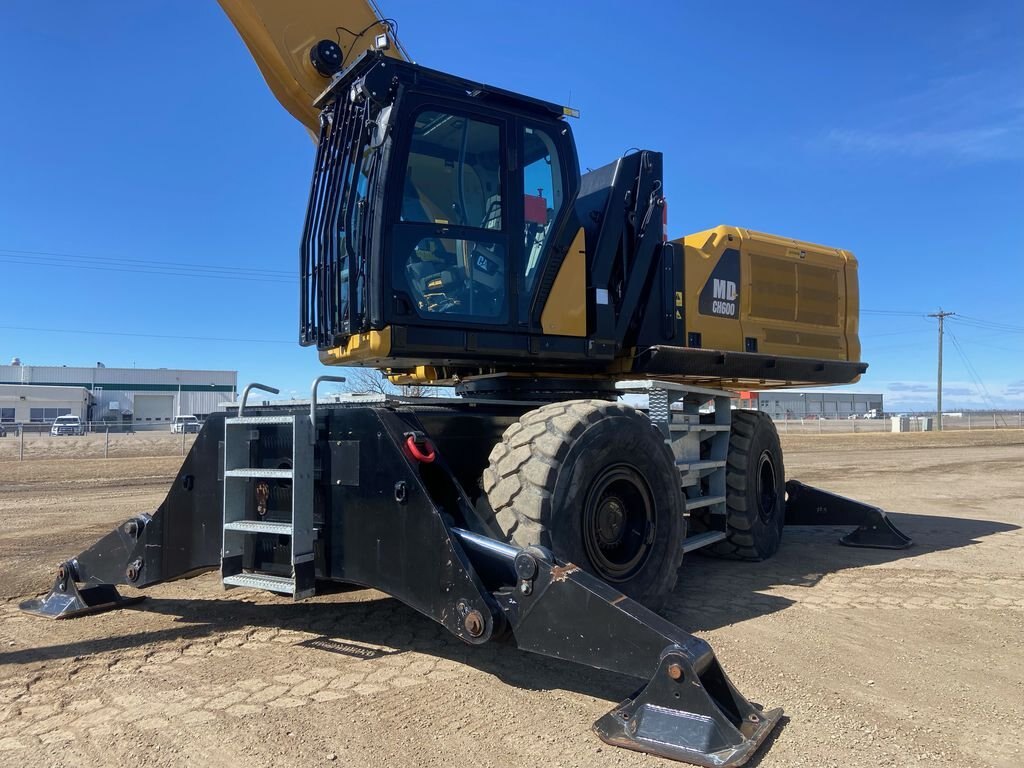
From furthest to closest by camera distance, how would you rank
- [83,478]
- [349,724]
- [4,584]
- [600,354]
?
1. [83,478]
2. [4,584]
3. [600,354]
4. [349,724]

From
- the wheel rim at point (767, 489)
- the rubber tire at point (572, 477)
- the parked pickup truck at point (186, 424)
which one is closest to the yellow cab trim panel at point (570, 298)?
the rubber tire at point (572, 477)

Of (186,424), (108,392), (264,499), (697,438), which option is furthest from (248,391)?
(108,392)

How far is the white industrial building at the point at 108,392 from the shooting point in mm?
→ 65125

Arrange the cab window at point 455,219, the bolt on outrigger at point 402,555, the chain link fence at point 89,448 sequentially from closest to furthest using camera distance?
the bolt on outrigger at point 402,555 → the cab window at point 455,219 → the chain link fence at point 89,448

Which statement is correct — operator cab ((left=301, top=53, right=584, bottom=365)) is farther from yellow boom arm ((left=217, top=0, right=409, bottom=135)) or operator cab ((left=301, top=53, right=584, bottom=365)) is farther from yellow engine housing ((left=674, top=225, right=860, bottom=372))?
→ yellow engine housing ((left=674, top=225, right=860, bottom=372))

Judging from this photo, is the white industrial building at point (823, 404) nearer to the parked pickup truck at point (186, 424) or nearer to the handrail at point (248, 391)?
the parked pickup truck at point (186, 424)

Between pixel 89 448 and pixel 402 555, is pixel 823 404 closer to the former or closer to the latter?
pixel 89 448

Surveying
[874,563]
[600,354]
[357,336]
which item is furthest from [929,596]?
[357,336]

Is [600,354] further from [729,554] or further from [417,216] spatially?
[729,554]

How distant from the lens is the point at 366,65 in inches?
183

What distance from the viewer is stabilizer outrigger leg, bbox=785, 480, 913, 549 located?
7.96 metres

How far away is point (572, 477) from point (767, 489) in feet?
14.3

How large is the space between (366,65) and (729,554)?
5425mm

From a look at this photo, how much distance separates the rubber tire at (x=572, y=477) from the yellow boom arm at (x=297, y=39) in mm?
3457
